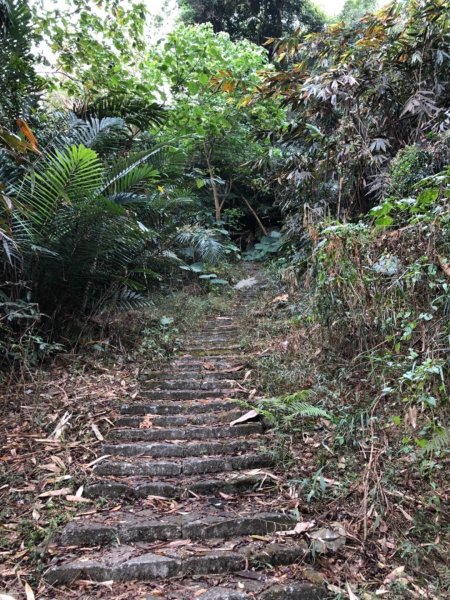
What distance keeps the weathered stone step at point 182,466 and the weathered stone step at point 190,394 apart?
95 cm

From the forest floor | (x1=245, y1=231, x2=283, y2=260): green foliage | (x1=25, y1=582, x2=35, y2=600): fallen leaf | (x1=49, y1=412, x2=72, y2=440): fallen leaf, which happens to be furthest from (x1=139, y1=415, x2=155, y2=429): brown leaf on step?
(x1=245, y1=231, x2=283, y2=260): green foliage

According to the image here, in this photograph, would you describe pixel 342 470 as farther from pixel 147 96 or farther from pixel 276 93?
pixel 147 96

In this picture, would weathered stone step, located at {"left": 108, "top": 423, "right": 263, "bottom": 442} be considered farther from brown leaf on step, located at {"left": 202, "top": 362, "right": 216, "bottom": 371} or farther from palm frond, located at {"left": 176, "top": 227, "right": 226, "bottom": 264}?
palm frond, located at {"left": 176, "top": 227, "right": 226, "bottom": 264}

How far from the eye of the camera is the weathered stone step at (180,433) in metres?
3.10

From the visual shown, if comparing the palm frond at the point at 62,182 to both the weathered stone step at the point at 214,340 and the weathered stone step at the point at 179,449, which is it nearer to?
the weathered stone step at the point at 179,449

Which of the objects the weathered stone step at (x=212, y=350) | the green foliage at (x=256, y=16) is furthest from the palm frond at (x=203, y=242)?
the green foliage at (x=256, y=16)

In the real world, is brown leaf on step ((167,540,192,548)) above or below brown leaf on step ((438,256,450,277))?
below

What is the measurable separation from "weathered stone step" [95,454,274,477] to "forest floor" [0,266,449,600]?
0.10 metres

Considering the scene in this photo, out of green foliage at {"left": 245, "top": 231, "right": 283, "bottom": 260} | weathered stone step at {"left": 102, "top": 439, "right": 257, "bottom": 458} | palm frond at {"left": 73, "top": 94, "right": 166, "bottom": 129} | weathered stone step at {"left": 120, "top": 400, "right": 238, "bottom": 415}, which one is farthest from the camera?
green foliage at {"left": 245, "top": 231, "right": 283, "bottom": 260}

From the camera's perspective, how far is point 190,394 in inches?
149

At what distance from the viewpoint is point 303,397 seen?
127 inches

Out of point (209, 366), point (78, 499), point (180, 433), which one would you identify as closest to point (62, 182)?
point (209, 366)

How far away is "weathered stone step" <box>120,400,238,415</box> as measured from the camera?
11.4 ft

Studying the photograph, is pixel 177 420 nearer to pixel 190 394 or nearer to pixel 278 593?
pixel 190 394
